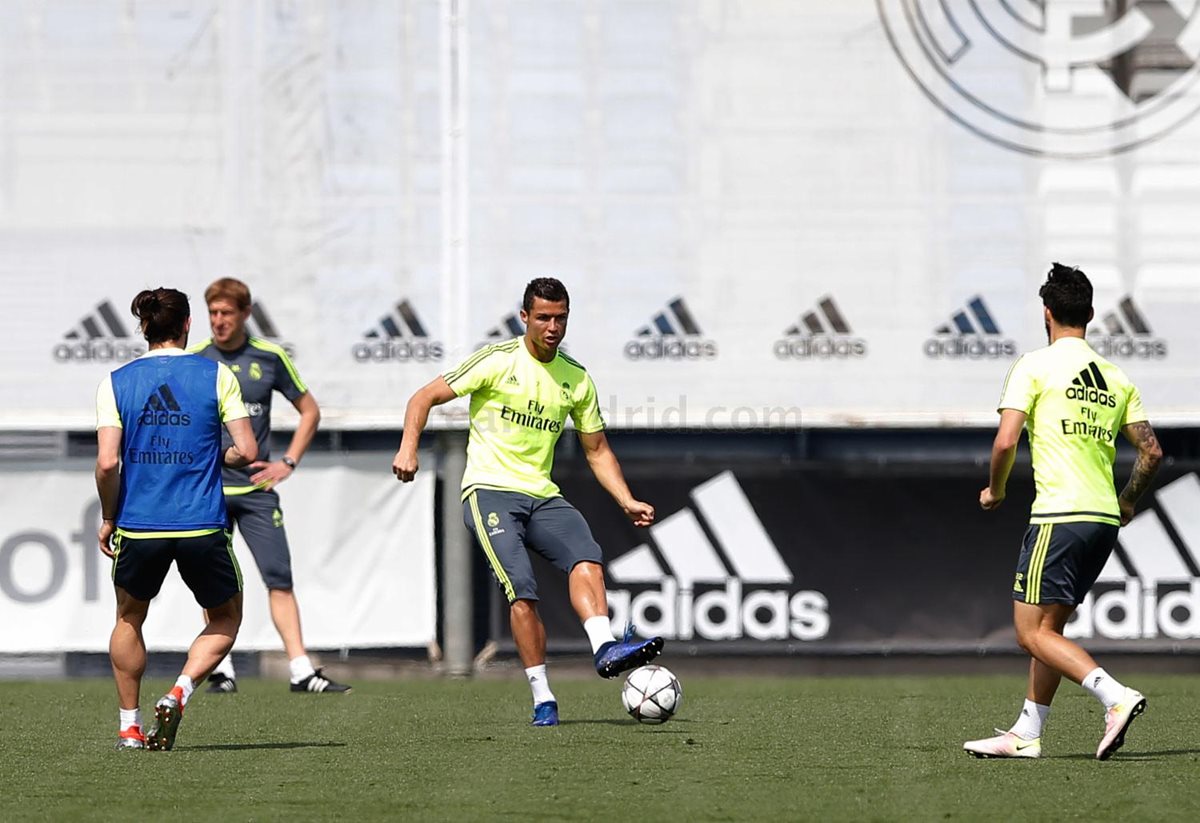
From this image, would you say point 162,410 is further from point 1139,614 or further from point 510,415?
point 1139,614

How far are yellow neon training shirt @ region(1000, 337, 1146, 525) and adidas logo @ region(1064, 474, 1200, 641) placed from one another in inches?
200

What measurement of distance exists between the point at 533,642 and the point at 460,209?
4516 mm

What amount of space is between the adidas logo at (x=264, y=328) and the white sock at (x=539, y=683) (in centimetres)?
429

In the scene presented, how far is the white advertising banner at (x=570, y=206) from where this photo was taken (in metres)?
13.0

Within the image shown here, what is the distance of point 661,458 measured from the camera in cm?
1324

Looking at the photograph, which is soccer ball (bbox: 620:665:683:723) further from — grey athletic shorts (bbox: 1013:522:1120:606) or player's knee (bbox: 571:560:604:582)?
grey athletic shorts (bbox: 1013:522:1120:606)

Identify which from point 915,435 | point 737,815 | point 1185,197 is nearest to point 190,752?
point 737,815

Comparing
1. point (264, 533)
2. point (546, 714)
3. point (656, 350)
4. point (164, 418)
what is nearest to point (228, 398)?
point (164, 418)

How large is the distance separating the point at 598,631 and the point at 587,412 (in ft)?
3.97

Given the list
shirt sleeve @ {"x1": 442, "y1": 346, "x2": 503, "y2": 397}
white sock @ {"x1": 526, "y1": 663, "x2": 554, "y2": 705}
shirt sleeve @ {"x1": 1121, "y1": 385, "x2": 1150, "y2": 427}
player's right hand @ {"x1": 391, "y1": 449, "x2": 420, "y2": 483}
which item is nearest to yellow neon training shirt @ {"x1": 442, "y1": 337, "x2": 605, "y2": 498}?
shirt sleeve @ {"x1": 442, "y1": 346, "x2": 503, "y2": 397}

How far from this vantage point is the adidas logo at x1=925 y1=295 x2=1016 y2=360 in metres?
13.0

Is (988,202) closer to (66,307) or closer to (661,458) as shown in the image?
(661,458)

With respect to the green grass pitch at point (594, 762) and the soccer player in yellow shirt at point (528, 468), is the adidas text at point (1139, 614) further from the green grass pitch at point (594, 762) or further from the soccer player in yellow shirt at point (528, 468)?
the soccer player in yellow shirt at point (528, 468)

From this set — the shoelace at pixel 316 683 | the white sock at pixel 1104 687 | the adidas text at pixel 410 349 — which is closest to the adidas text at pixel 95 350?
the adidas text at pixel 410 349
